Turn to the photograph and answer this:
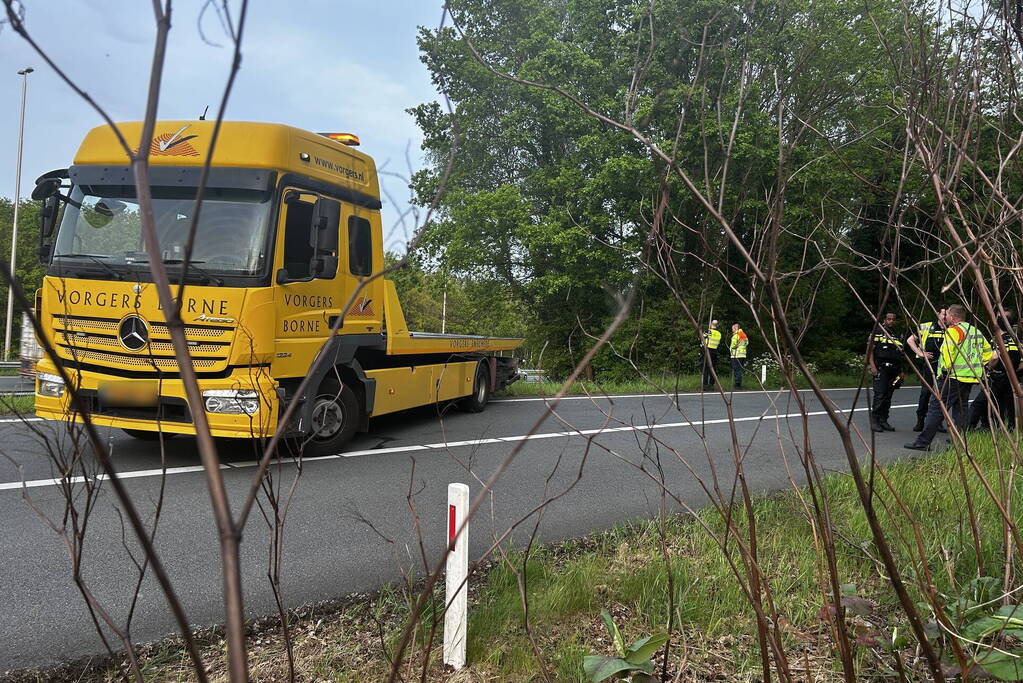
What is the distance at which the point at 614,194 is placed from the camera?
21.1 meters

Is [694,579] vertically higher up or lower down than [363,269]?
lower down

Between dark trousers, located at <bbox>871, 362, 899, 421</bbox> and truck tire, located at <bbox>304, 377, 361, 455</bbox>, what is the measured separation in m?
6.13

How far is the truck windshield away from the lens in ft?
20.3

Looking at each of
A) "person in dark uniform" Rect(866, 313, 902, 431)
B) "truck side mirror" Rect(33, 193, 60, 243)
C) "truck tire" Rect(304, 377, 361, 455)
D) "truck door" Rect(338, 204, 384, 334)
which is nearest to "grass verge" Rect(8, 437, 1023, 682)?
"truck tire" Rect(304, 377, 361, 455)

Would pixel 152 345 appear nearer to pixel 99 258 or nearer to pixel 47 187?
pixel 99 258

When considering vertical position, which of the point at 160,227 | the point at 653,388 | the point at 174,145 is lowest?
the point at 653,388

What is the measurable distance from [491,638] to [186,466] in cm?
438

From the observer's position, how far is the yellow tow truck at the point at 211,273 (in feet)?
19.8

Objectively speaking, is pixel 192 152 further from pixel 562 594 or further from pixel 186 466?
pixel 562 594

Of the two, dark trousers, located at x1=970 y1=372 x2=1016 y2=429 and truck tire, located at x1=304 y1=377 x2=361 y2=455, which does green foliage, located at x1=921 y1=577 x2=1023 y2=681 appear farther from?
dark trousers, located at x1=970 y1=372 x2=1016 y2=429

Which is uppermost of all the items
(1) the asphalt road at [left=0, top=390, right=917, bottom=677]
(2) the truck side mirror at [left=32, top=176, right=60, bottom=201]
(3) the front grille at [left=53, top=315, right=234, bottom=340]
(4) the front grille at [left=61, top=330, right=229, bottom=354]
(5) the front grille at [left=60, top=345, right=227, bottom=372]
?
(2) the truck side mirror at [left=32, top=176, right=60, bottom=201]

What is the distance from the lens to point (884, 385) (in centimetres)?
914

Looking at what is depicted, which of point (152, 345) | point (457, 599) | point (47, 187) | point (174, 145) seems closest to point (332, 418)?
point (152, 345)

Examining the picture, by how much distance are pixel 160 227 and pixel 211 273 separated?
0.52m
